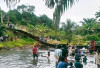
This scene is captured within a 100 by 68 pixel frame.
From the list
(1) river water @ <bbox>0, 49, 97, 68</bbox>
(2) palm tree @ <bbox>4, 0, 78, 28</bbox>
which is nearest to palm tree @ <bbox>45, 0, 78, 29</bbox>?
(2) palm tree @ <bbox>4, 0, 78, 28</bbox>

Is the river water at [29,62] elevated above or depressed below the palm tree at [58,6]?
below

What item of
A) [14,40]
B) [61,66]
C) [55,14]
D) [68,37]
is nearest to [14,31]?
[55,14]

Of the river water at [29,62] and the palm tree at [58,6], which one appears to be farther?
the river water at [29,62]

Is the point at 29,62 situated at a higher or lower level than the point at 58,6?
lower

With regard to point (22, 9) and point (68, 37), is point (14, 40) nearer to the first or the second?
point (68, 37)

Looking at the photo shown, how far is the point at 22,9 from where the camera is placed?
89188 millimetres

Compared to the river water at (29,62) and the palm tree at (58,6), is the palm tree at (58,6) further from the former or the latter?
the river water at (29,62)

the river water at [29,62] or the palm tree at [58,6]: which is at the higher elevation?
the palm tree at [58,6]

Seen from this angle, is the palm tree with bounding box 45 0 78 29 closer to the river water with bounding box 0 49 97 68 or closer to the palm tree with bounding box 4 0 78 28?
the palm tree with bounding box 4 0 78 28

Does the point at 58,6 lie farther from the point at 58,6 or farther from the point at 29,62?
the point at 29,62

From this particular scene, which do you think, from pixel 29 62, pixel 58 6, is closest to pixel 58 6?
pixel 58 6

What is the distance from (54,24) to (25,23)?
6277 cm

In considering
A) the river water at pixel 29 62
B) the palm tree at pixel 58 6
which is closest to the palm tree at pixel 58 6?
the palm tree at pixel 58 6

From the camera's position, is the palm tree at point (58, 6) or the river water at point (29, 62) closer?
the palm tree at point (58, 6)
